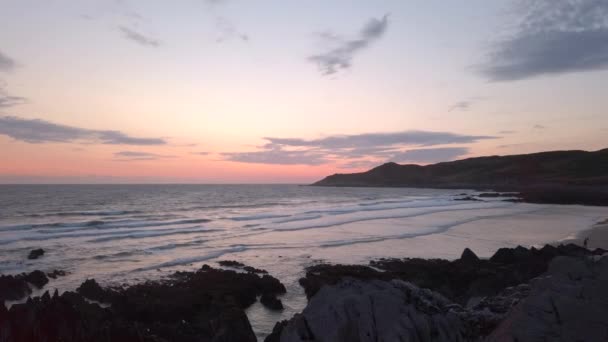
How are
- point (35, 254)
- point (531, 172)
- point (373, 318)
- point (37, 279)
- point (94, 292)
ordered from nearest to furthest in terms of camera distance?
point (373, 318)
point (94, 292)
point (37, 279)
point (35, 254)
point (531, 172)

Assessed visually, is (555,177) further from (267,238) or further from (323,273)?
(323,273)

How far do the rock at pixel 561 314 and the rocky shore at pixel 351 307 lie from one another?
0.02 metres

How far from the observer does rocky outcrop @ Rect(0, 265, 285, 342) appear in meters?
10.8

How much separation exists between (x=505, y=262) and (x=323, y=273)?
9.84 m

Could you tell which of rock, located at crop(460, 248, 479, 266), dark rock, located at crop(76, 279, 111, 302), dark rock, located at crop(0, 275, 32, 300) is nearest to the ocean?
dark rock, located at crop(0, 275, 32, 300)

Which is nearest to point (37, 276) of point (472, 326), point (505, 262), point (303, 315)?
point (303, 315)

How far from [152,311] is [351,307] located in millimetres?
9717

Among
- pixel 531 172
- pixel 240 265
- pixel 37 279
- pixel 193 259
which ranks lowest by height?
pixel 193 259

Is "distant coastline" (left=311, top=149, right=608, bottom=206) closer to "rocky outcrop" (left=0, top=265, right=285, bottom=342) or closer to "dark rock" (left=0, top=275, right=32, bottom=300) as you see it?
"rocky outcrop" (left=0, top=265, right=285, bottom=342)

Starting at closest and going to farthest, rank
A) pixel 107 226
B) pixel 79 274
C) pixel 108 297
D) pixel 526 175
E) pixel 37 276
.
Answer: pixel 108 297
pixel 37 276
pixel 79 274
pixel 107 226
pixel 526 175

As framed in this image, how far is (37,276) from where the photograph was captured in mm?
19672

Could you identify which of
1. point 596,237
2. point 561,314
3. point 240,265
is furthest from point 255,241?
point 561,314

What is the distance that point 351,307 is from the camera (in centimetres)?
779

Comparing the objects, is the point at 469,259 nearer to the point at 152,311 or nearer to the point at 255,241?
the point at 152,311
